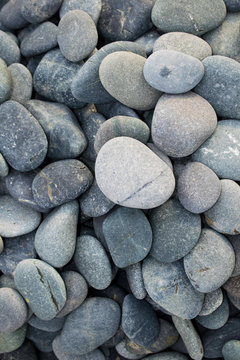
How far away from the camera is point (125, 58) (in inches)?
51.1

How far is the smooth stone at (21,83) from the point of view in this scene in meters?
1.42

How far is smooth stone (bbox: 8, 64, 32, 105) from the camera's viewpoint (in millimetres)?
1417

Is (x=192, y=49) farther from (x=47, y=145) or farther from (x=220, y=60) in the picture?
(x=47, y=145)

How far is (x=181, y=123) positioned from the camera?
1.22 m

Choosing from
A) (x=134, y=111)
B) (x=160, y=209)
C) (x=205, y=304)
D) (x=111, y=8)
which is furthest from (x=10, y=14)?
(x=205, y=304)

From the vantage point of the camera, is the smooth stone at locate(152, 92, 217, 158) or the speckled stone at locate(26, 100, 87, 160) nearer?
the smooth stone at locate(152, 92, 217, 158)

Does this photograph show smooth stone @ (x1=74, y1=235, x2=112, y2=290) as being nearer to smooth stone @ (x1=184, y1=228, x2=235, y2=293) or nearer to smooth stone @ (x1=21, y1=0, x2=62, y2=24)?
smooth stone @ (x1=184, y1=228, x2=235, y2=293)

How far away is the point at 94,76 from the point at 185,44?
0.35 meters

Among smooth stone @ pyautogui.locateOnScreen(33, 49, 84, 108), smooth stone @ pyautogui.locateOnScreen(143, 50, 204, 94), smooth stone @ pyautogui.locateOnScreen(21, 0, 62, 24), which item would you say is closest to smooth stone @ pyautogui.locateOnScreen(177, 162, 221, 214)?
smooth stone @ pyautogui.locateOnScreen(143, 50, 204, 94)

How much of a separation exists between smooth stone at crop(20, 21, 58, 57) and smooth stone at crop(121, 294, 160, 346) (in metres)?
1.03

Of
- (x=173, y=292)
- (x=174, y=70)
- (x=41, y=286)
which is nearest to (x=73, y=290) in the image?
(x=41, y=286)

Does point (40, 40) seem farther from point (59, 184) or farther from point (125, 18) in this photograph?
point (59, 184)

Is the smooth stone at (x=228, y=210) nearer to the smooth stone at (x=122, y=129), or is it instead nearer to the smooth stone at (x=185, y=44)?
the smooth stone at (x=122, y=129)

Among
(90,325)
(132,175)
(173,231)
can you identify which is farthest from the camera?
(90,325)
